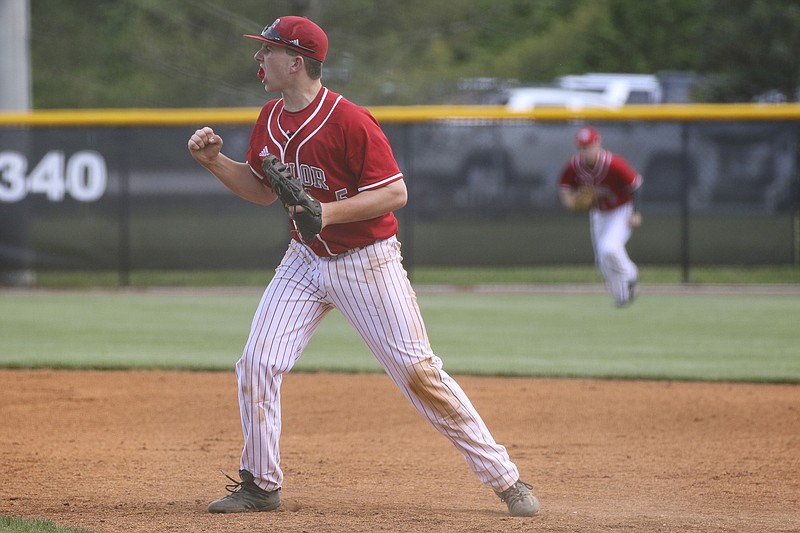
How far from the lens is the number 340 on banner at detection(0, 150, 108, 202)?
1473cm

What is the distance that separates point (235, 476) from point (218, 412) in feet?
5.69

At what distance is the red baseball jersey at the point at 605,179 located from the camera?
1202 centimetres

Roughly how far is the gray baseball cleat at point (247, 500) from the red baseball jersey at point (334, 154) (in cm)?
93

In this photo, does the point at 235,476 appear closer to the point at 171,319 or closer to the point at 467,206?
the point at 171,319

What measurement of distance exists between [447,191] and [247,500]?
10.6 meters

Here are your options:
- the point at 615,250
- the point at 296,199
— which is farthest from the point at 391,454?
the point at 615,250

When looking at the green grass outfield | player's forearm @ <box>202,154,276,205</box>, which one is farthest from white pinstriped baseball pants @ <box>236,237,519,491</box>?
the green grass outfield

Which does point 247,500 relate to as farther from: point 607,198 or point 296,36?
point 607,198

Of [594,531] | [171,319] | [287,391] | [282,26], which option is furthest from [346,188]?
[171,319]

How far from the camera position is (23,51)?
1603cm

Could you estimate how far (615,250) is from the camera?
1182cm

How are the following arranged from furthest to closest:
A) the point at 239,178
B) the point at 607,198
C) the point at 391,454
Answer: the point at 607,198
the point at 391,454
the point at 239,178

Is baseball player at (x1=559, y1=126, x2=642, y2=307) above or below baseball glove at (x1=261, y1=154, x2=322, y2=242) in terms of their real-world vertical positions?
below

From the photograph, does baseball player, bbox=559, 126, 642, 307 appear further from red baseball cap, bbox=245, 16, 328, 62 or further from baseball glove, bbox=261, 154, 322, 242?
baseball glove, bbox=261, 154, 322, 242
